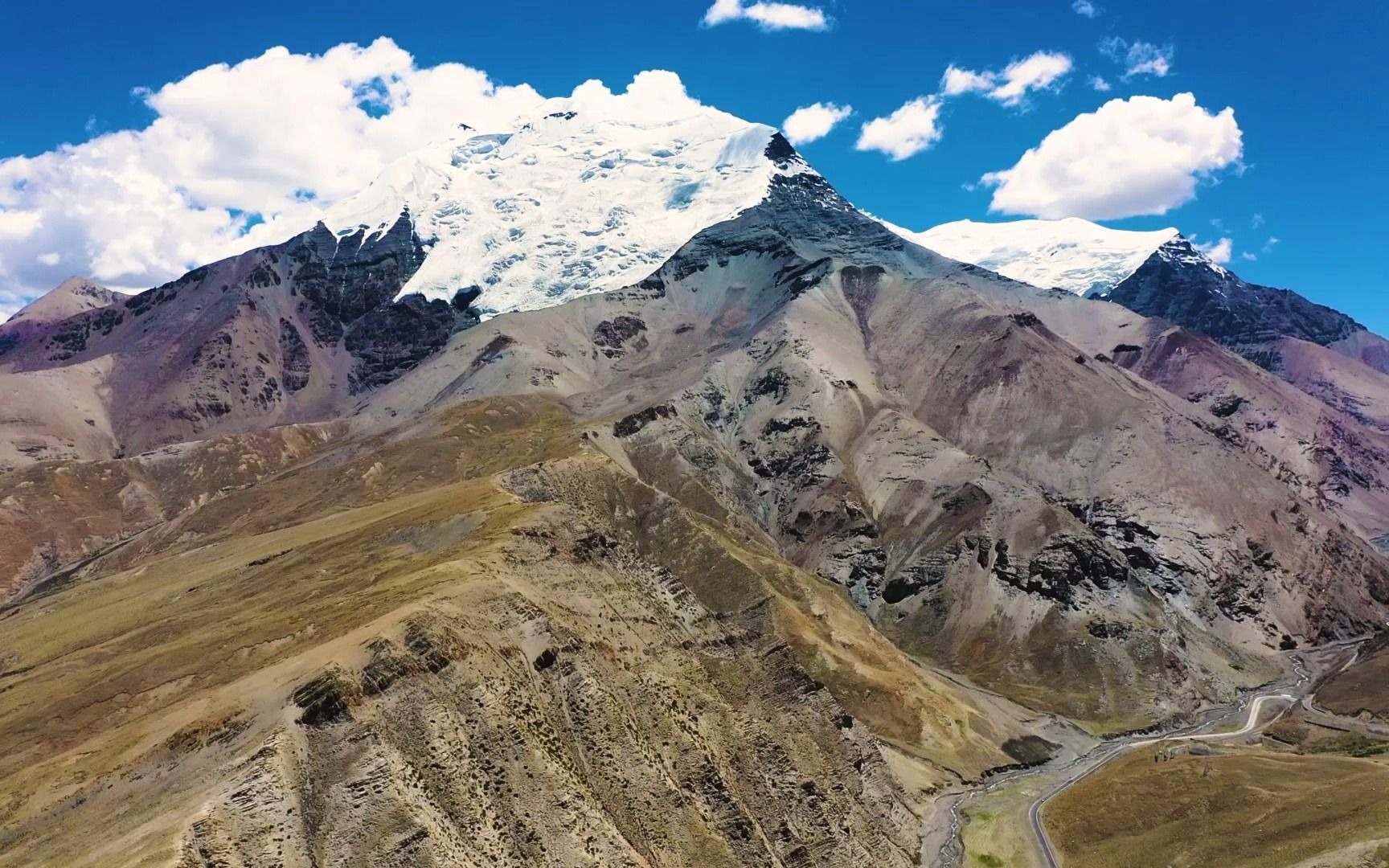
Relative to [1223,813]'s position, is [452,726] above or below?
above

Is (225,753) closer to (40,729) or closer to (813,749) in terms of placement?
(40,729)

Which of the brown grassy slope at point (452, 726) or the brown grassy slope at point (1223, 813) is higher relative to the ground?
the brown grassy slope at point (452, 726)

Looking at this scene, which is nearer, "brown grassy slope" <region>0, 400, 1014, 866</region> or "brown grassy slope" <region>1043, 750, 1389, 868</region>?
"brown grassy slope" <region>0, 400, 1014, 866</region>

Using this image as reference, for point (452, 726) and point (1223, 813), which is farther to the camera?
point (1223, 813)

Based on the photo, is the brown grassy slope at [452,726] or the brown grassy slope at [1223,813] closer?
the brown grassy slope at [452,726]
